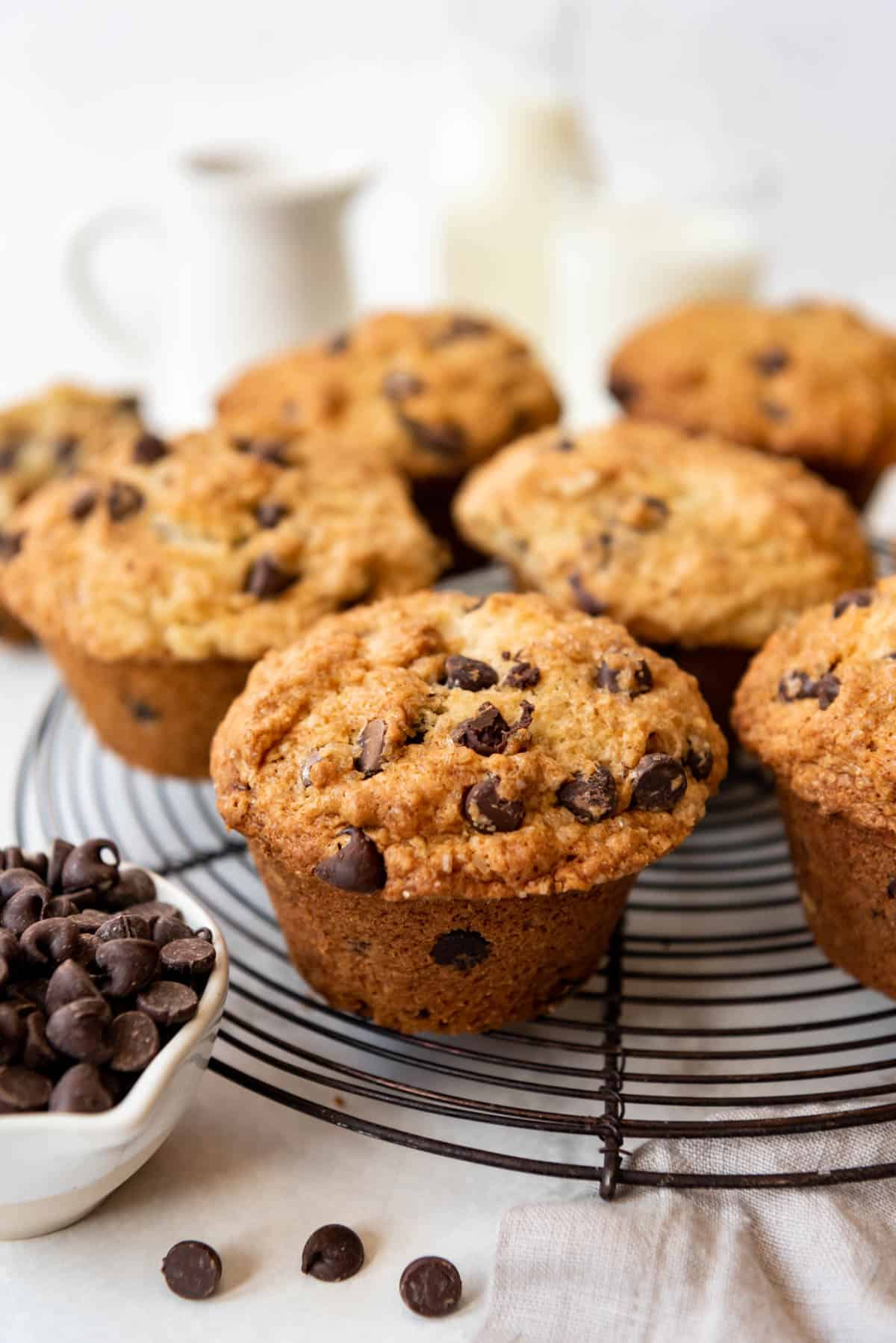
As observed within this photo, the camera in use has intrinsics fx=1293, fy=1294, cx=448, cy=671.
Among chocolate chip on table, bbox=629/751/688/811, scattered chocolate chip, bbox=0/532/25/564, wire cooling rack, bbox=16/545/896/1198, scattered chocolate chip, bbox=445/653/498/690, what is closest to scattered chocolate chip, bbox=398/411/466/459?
scattered chocolate chip, bbox=0/532/25/564

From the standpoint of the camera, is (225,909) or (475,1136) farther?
(225,909)

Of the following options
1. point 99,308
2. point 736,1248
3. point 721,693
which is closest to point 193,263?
point 99,308

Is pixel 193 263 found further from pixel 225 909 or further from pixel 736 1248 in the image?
pixel 736 1248

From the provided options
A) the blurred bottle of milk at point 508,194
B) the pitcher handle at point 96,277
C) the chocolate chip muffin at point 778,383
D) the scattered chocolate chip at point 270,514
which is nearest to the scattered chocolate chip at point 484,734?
the scattered chocolate chip at point 270,514

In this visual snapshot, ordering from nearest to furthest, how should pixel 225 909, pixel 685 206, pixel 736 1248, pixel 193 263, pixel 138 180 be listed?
pixel 736 1248 < pixel 225 909 < pixel 193 263 < pixel 685 206 < pixel 138 180

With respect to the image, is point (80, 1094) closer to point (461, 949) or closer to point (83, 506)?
point (461, 949)

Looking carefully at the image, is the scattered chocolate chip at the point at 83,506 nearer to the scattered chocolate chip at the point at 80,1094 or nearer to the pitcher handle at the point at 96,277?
the scattered chocolate chip at the point at 80,1094
